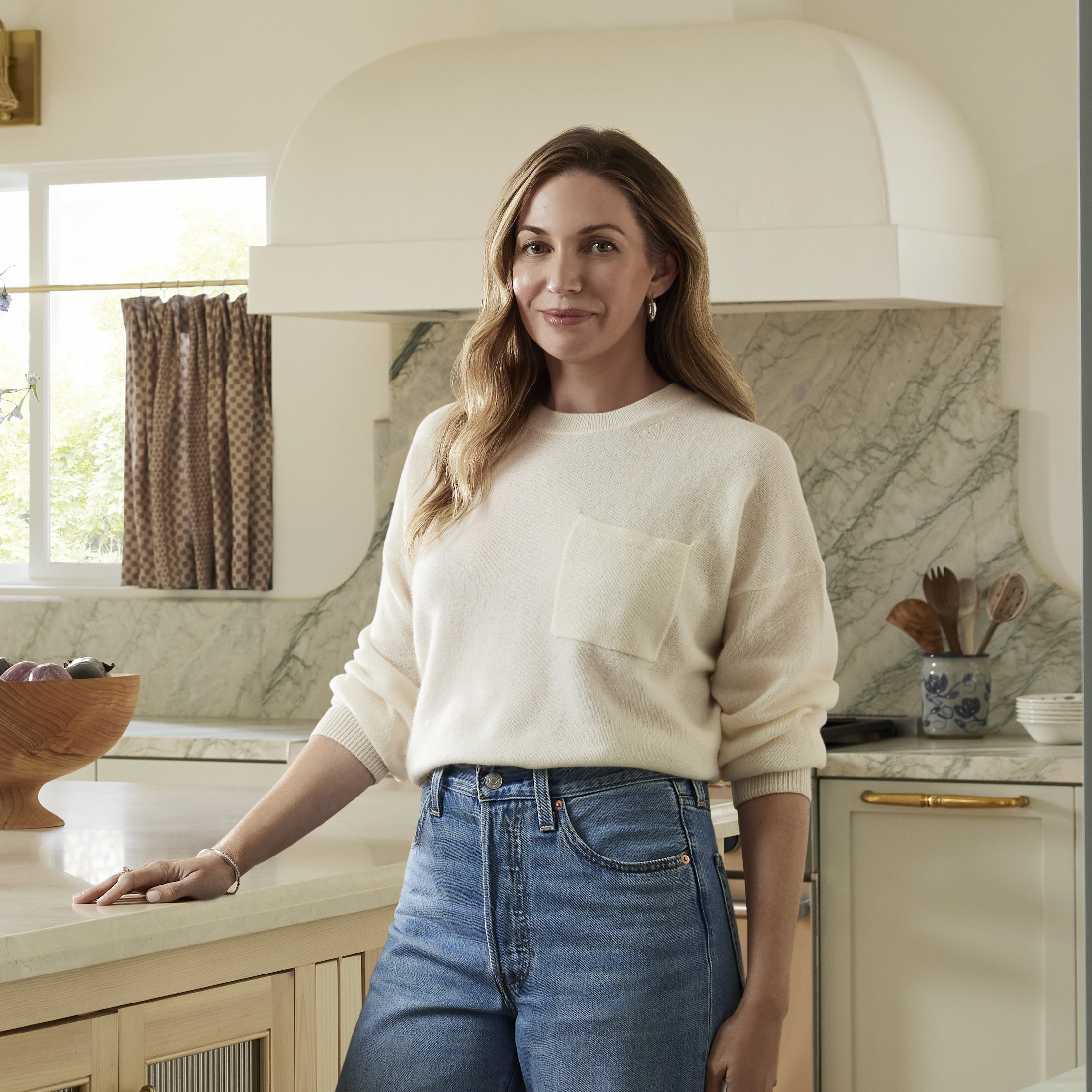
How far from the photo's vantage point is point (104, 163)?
12.2 ft

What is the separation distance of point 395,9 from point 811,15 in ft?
3.35

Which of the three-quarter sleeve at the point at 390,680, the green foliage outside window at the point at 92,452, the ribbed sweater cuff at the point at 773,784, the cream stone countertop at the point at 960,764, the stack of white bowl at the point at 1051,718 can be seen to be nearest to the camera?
the ribbed sweater cuff at the point at 773,784

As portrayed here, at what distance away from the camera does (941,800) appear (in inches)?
107

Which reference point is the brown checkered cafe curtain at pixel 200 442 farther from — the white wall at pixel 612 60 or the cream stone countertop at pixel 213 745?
the cream stone countertop at pixel 213 745

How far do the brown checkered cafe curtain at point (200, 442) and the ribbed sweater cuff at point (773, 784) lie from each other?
8.35 ft

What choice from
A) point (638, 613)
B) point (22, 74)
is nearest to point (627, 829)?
point (638, 613)

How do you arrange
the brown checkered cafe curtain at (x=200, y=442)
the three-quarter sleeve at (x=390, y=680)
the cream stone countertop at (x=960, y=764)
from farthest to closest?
1. the brown checkered cafe curtain at (x=200, y=442)
2. the cream stone countertop at (x=960, y=764)
3. the three-quarter sleeve at (x=390, y=680)

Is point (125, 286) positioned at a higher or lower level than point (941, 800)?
higher

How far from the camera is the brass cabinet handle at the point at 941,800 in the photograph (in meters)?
2.69

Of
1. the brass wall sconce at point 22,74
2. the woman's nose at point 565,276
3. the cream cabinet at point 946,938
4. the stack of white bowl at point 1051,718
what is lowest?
the cream cabinet at point 946,938

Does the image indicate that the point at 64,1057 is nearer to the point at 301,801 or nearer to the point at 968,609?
the point at 301,801

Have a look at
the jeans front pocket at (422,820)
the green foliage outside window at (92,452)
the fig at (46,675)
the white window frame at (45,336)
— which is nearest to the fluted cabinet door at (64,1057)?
the jeans front pocket at (422,820)

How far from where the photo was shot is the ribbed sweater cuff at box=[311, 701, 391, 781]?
1.28m

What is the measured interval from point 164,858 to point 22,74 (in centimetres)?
297
